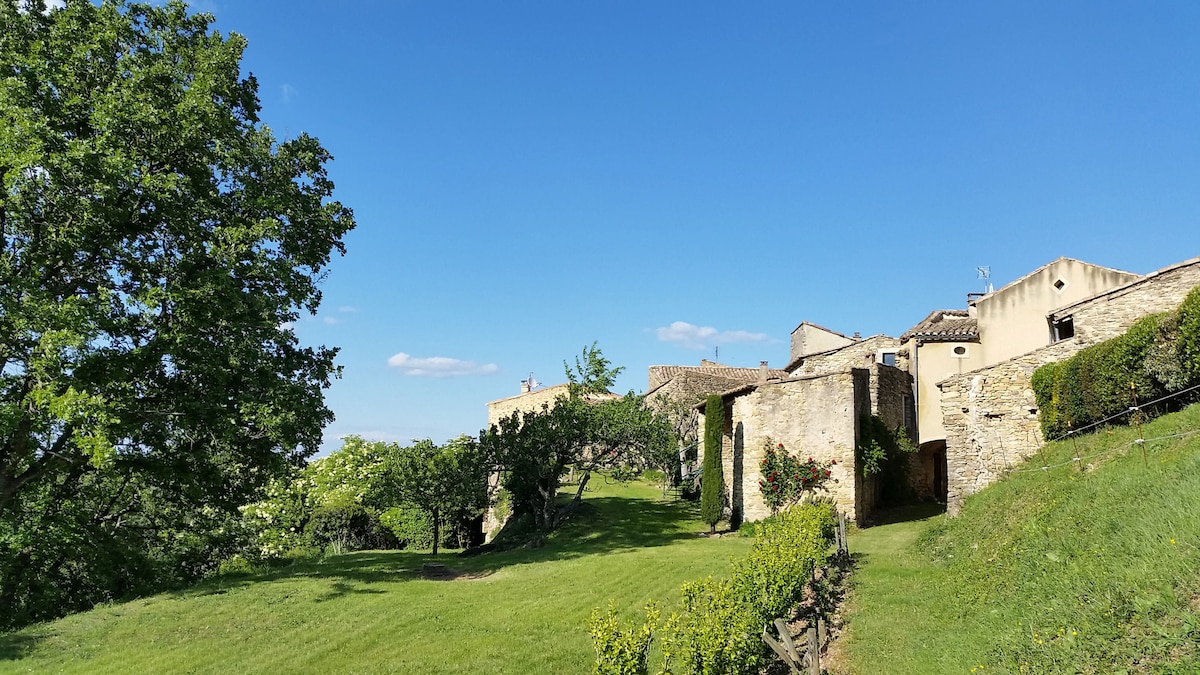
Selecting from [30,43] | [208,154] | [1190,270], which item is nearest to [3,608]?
[208,154]

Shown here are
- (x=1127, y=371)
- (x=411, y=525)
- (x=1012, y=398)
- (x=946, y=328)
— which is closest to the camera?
(x=1127, y=371)

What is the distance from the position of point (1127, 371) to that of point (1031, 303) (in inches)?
431

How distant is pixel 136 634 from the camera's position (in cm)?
1206

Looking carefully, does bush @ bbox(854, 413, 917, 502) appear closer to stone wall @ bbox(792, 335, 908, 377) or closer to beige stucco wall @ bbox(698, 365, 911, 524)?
beige stucco wall @ bbox(698, 365, 911, 524)

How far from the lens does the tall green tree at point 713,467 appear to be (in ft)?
74.1

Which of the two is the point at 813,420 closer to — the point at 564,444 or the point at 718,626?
the point at 564,444

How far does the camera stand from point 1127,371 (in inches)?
479

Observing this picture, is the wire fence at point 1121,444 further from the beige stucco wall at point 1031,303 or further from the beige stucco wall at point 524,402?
the beige stucco wall at point 524,402

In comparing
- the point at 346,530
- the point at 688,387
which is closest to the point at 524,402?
the point at 688,387

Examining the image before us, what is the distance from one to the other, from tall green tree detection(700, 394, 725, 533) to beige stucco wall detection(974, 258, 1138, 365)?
9798 millimetres

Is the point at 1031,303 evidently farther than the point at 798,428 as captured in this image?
Yes

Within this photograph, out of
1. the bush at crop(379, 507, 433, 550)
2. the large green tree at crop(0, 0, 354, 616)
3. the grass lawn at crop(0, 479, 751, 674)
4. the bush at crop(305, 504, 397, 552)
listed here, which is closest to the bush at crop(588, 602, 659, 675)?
the grass lawn at crop(0, 479, 751, 674)

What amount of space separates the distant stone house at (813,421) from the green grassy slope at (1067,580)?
6.77m

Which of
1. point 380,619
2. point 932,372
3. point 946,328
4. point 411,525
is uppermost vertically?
point 946,328
